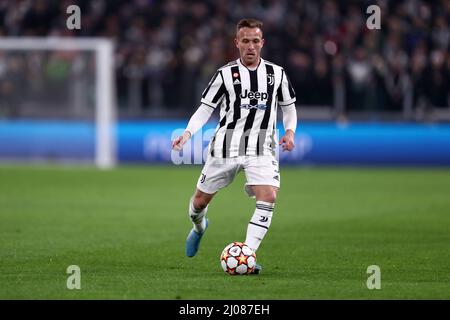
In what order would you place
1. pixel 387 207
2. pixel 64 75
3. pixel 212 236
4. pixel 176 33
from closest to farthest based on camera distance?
pixel 212 236 → pixel 387 207 → pixel 64 75 → pixel 176 33

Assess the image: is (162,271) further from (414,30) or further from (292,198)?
(414,30)

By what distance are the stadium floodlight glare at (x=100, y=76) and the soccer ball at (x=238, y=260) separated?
1603cm

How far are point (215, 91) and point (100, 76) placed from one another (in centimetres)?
1593

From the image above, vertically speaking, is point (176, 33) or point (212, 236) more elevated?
point (176, 33)

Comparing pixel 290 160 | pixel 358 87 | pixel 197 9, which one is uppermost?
pixel 197 9

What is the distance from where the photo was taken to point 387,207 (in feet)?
53.7

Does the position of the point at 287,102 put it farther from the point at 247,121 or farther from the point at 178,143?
the point at 178,143

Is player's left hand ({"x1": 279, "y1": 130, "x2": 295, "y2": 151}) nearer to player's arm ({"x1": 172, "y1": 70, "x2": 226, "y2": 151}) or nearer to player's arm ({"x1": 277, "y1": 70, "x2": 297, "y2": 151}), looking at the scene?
player's arm ({"x1": 277, "y1": 70, "x2": 297, "y2": 151})

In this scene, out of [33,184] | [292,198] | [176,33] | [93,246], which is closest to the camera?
[93,246]

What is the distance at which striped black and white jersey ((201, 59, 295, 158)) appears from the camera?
9.44 metres

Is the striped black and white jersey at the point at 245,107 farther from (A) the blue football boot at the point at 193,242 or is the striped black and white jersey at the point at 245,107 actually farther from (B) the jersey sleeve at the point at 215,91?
(A) the blue football boot at the point at 193,242

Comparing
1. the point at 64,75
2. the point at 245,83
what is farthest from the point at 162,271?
the point at 64,75

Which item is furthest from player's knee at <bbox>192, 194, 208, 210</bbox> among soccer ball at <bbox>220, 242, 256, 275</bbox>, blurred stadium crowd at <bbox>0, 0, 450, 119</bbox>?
blurred stadium crowd at <bbox>0, 0, 450, 119</bbox>

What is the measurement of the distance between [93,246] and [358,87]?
14722 millimetres
